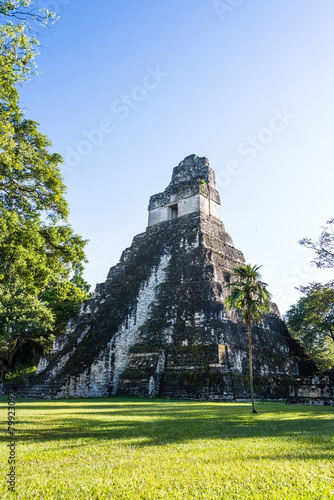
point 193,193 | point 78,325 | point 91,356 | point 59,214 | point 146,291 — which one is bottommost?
point 91,356

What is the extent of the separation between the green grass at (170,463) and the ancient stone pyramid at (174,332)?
7.85 m

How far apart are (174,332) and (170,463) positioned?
1131 centimetres

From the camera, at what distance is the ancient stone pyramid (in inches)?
504

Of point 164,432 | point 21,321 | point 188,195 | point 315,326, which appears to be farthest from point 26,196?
point 315,326

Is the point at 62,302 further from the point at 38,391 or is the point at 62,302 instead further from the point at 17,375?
the point at 38,391

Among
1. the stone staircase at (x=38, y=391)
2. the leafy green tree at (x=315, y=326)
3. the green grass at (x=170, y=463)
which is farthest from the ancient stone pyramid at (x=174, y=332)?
the green grass at (x=170, y=463)

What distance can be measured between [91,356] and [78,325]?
429cm

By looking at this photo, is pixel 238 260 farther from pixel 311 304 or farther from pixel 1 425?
pixel 1 425

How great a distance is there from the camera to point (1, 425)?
5496 millimetres

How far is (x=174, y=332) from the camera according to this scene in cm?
1428

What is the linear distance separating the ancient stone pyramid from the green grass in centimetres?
785

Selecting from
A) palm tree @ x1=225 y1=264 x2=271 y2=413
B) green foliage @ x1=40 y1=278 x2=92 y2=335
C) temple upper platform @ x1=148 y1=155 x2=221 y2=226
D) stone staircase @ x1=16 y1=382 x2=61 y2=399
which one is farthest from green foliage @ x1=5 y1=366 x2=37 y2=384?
palm tree @ x1=225 y1=264 x2=271 y2=413

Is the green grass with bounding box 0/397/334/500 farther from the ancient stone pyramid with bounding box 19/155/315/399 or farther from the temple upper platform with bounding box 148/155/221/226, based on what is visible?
the temple upper platform with bounding box 148/155/221/226

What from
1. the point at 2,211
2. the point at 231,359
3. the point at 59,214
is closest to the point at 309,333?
the point at 231,359
